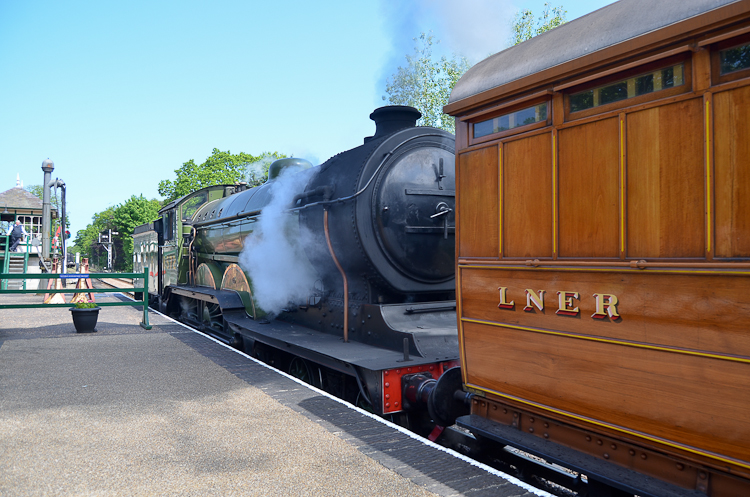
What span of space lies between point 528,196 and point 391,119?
3008 mm

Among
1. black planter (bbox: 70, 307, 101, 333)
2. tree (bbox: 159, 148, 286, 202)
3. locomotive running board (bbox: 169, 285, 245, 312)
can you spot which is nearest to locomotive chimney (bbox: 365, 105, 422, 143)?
locomotive running board (bbox: 169, 285, 245, 312)

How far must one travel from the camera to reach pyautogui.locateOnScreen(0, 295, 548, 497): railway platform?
3207 millimetres

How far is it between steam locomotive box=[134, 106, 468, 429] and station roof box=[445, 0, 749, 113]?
165 centimetres

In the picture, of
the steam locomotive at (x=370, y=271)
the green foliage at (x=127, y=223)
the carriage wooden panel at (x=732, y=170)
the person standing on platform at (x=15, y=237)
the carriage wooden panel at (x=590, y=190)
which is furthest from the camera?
the green foliage at (x=127, y=223)

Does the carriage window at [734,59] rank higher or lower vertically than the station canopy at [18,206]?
lower

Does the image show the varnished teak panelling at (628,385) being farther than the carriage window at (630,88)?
No

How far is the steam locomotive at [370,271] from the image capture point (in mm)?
4734

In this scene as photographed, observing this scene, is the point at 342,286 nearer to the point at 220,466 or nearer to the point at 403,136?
the point at 403,136

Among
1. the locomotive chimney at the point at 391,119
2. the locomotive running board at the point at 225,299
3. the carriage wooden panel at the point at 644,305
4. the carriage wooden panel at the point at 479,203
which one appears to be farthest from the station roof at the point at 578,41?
the locomotive running board at the point at 225,299

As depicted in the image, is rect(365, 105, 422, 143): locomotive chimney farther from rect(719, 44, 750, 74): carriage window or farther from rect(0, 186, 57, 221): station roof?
rect(0, 186, 57, 221): station roof

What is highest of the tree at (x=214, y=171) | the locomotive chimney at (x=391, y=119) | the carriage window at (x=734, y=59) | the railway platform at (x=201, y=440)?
the tree at (x=214, y=171)

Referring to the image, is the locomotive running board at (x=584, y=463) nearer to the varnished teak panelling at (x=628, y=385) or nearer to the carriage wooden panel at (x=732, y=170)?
the varnished teak panelling at (x=628, y=385)

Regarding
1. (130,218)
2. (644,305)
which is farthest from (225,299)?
(130,218)

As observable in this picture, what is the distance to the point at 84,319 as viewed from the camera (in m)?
9.80
